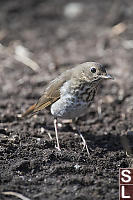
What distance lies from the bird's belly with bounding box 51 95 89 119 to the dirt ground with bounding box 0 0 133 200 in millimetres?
354

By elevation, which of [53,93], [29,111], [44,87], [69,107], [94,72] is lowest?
[69,107]

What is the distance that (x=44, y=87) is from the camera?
738 centimetres

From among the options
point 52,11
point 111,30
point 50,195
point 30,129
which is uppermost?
point 52,11

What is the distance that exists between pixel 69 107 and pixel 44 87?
205 cm

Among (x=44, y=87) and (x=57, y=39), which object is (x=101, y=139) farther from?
(x=57, y=39)

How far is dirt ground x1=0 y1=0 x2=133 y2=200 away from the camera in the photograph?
430 centimetres

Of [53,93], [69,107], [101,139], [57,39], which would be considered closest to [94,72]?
[69,107]

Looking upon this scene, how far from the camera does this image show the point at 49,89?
227 inches

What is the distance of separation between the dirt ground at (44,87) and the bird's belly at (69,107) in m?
0.35

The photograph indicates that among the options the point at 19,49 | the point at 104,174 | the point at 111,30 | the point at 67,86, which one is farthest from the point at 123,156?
the point at 111,30

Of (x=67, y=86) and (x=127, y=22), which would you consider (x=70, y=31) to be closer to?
(x=127, y=22)

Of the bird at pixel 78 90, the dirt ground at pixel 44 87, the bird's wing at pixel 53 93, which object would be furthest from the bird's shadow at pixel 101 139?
the bird's wing at pixel 53 93

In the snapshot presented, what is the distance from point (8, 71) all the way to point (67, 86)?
2616 millimetres

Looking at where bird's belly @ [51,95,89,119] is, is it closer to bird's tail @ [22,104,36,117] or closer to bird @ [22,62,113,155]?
bird @ [22,62,113,155]
